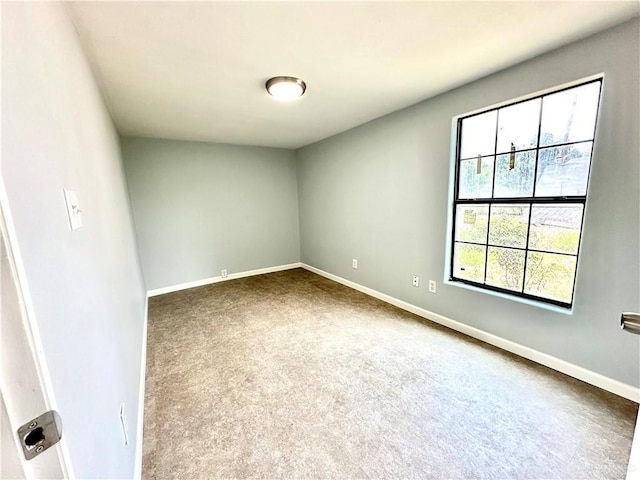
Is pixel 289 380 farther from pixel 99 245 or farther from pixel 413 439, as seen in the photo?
pixel 99 245

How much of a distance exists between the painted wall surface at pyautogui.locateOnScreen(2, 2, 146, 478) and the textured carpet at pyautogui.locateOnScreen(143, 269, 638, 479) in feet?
1.83

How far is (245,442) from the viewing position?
1.49 metres

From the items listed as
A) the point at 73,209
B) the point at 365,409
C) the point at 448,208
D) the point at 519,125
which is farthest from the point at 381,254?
the point at 73,209

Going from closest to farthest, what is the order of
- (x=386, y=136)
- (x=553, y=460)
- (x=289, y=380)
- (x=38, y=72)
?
1. (x=38, y=72)
2. (x=553, y=460)
3. (x=289, y=380)
4. (x=386, y=136)

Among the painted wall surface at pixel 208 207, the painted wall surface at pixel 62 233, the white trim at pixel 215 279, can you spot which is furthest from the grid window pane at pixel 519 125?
the white trim at pixel 215 279

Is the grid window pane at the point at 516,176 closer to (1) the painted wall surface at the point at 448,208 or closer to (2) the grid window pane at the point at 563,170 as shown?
(2) the grid window pane at the point at 563,170

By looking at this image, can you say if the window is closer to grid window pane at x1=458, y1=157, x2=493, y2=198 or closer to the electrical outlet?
grid window pane at x1=458, y1=157, x2=493, y2=198

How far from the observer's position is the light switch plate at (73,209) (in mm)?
839

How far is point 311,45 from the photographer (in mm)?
1645

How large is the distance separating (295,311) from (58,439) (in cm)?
276

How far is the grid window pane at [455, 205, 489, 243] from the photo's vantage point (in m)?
2.38

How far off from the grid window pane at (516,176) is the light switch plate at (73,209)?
271 cm

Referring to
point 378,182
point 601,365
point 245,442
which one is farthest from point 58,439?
point 378,182

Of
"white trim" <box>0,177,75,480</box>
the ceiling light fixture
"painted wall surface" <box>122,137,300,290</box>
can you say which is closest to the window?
the ceiling light fixture
